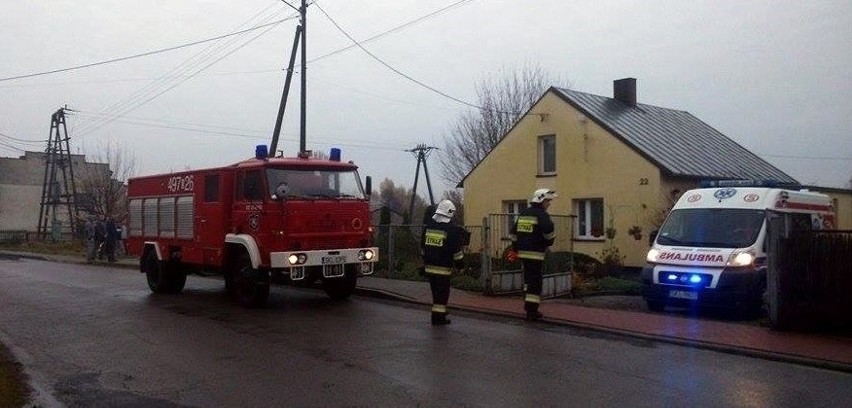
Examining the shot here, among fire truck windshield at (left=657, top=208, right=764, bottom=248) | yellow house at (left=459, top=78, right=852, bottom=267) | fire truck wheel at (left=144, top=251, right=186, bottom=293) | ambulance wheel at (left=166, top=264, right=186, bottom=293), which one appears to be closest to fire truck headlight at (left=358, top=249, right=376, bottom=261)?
ambulance wheel at (left=166, top=264, right=186, bottom=293)

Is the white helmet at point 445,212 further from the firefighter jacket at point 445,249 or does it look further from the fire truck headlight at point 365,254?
the fire truck headlight at point 365,254

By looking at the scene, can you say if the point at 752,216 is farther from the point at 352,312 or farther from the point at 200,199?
the point at 200,199

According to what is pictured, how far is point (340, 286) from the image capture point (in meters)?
15.4

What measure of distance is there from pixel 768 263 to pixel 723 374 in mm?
3398

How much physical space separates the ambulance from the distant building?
69448mm

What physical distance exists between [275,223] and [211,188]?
215 centimetres

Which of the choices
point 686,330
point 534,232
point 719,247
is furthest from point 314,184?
point 719,247

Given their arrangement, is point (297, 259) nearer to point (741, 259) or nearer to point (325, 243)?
point (325, 243)

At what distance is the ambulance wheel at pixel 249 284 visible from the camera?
1384 cm

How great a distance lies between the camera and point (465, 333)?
11.0m

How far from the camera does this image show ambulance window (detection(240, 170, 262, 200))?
1397cm

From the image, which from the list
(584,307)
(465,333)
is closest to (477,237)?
(584,307)

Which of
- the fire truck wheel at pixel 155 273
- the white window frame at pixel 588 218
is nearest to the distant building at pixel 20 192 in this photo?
the white window frame at pixel 588 218

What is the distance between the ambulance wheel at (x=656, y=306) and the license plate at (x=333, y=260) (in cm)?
522
